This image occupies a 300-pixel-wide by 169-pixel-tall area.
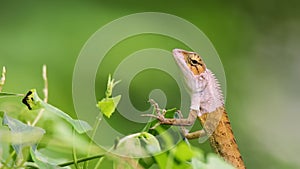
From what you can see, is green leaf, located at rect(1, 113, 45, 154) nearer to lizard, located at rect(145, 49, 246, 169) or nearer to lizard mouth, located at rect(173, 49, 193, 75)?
lizard, located at rect(145, 49, 246, 169)

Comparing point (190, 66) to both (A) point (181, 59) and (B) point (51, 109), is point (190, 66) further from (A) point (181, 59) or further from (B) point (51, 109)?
(B) point (51, 109)

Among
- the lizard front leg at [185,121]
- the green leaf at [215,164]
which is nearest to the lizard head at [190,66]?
the lizard front leg at [185,121]

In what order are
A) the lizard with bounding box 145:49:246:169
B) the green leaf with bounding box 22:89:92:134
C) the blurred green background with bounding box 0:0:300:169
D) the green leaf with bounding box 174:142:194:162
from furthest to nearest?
the blurred green background with bounding box 0:0:300:169 → the lizard with bounding box 145:49:246:169 → the green leaf with bounding box 22:89:92:134 → the green leaf with bounding box 174:142:194:162

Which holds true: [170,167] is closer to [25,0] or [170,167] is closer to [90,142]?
[90,142]

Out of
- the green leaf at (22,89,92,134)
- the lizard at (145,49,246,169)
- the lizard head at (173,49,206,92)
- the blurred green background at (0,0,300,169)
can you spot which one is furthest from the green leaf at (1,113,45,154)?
the blurred green background at (0,0,300,169)

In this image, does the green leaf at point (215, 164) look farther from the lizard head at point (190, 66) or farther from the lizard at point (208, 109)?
the lizard head at point (190, 66)

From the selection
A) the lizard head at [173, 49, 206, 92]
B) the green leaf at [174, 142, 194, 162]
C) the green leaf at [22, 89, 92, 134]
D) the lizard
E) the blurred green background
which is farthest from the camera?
the blurred green background

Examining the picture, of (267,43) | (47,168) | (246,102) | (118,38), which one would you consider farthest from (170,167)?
(267,43)
